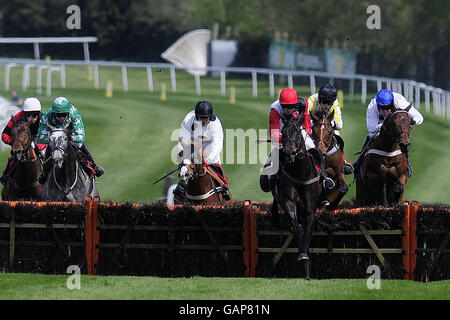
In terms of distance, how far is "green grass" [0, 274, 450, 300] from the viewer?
10.0 meters

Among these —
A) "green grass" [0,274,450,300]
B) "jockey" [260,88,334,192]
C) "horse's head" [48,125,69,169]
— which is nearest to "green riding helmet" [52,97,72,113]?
"horse's head" [48,125,69,169]

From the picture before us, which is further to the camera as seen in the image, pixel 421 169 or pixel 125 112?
pixel 125 112

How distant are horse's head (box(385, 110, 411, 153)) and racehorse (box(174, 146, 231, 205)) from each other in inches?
84.4

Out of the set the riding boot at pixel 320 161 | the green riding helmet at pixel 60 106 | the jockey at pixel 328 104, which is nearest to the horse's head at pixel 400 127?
the jockey at pixel 328 104

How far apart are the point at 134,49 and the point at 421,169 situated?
27218 mm

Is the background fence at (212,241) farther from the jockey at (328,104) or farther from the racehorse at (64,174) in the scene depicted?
the jockey at (328,104)

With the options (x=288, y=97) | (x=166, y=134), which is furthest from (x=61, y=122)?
(x=166, y=134)

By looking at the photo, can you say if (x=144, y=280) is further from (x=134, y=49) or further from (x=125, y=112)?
(x=134, y=49)

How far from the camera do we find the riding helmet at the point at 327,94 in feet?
42.5

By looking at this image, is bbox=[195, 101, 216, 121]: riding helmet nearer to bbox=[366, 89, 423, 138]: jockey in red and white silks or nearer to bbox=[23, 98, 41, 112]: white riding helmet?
bbox=[366, 89, 423, 138]: jockey in red and white silks

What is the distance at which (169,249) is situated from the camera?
11.8 meters

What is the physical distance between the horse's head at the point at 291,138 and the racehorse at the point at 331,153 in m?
1.91

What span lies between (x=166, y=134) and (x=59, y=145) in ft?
51.3
